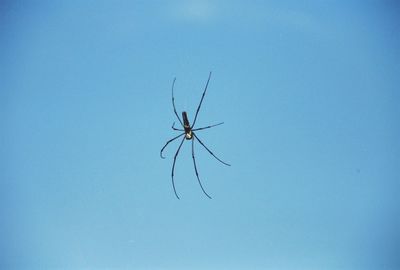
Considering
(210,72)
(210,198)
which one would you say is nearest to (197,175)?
(210,198)

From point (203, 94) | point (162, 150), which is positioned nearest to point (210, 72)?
point (203, 94)

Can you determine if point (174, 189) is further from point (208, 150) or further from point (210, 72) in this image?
point (210, 72)

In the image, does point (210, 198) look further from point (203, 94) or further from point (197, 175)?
point (203, 94)

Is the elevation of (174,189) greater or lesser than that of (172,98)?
lesser

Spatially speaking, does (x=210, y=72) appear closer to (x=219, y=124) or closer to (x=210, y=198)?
(x=219, y=124)

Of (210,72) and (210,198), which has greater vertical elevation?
(210,72)

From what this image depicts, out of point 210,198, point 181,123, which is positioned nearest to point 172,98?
point 181,123

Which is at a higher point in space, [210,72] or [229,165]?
[210,72]
